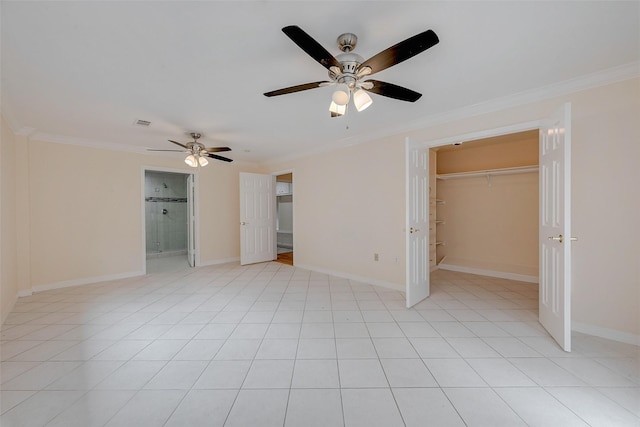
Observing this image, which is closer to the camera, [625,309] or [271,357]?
[271,357]

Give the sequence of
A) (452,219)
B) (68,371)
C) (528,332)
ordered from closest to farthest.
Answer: (68,371)
(528,332)
(452,219)

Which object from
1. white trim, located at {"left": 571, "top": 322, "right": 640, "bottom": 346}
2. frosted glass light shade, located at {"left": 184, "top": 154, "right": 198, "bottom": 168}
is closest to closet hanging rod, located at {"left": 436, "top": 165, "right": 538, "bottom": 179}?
white trim, located at {"left": 571, "top": 322, "right": 640, "bottom": 346}

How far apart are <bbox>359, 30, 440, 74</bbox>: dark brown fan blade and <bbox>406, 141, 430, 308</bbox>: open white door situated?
1.54 meters

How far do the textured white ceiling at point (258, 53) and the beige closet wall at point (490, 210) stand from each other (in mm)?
2198

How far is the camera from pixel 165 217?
700 cm

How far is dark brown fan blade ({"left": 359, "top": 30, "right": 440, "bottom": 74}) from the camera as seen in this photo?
130 cm

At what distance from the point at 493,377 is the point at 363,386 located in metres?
0.94

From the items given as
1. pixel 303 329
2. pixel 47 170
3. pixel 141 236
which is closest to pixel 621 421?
pixel 303 329

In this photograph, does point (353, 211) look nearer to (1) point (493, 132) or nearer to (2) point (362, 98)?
(1) point (493, 132)

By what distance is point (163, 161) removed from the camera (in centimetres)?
487

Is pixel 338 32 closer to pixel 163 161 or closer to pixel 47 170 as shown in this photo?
pixel 163 161

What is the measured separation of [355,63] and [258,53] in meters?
0.76

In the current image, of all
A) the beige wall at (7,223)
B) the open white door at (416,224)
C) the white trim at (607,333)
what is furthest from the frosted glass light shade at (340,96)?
the beige wall at (7,223)

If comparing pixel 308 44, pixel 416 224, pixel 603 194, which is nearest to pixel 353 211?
pixel 416 224
